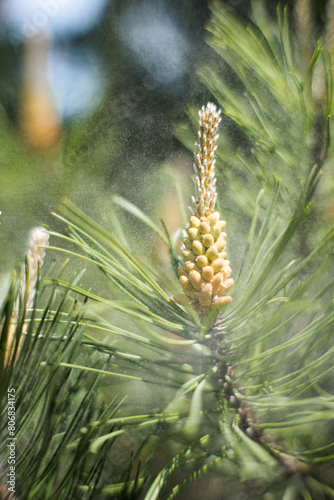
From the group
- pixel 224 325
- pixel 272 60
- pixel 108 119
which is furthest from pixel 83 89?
pixel 224 325

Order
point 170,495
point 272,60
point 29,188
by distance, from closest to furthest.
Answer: point 170,495 → point 272,60 → point 29,188

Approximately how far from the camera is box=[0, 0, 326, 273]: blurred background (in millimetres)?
471

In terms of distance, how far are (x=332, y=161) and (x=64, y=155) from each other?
0.31 m

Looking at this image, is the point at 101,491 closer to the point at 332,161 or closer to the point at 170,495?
the point at 170,495

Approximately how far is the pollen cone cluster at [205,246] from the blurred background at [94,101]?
0.68ft

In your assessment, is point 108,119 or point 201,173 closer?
point 201,173

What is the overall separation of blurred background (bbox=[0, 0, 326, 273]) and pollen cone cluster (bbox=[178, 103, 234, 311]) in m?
0.21

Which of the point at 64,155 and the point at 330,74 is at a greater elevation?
the point at 64,155

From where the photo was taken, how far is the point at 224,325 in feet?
0.77

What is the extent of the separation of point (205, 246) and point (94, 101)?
35 cm

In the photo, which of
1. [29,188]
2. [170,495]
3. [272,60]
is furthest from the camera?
[29,188]

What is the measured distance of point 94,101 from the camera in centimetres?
50

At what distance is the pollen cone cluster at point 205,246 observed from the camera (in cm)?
22

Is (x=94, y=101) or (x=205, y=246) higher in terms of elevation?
(x=94, y=101)
